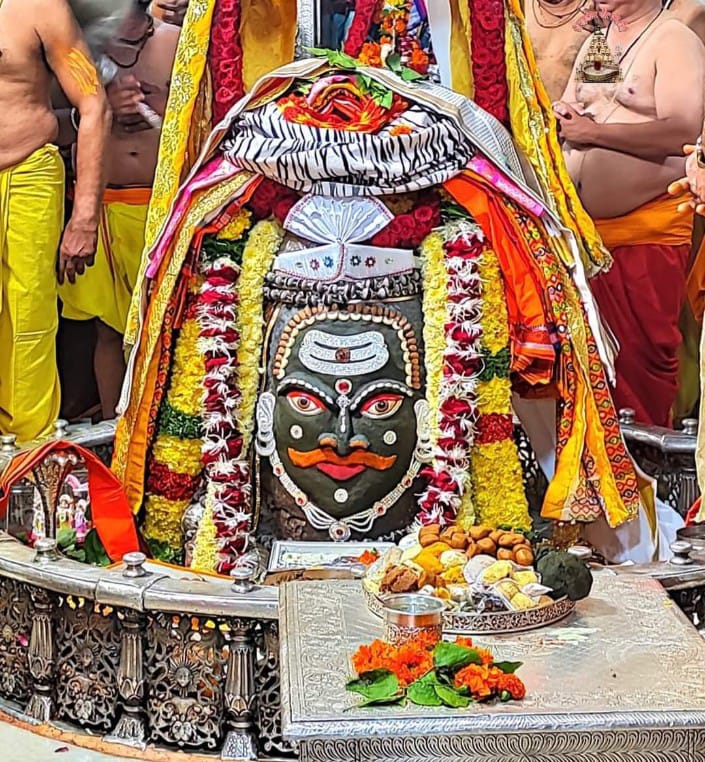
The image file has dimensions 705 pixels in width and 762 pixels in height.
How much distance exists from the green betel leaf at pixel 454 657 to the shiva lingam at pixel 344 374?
2004 millimetres

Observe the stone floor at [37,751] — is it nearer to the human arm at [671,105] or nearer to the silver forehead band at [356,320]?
the silver forehead band at [356,320]

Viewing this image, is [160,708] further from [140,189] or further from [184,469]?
[140,189]

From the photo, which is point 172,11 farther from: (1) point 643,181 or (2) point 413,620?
(2) point 413,620

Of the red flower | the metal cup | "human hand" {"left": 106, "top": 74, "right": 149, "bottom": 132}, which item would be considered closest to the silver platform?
the metal cup

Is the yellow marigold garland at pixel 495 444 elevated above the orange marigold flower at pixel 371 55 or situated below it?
below

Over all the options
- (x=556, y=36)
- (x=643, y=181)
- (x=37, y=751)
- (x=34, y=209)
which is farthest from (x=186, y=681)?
(x=556, y=36)

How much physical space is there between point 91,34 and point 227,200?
255 cm

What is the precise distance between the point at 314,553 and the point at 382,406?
0.58 m

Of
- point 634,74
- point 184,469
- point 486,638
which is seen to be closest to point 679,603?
point 486,638

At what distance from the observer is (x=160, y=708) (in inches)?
161

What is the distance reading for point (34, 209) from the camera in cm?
697

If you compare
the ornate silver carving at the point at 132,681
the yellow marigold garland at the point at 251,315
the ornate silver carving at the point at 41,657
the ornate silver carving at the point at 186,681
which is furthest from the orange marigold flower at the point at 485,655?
the yellow marigold garland at the point at 251,315

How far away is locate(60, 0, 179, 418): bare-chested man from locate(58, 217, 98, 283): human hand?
17 centimetres

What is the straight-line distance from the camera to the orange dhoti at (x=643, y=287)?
7145mm
